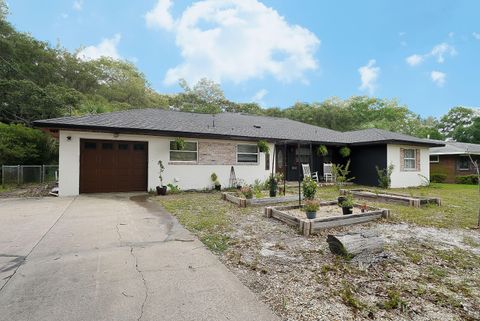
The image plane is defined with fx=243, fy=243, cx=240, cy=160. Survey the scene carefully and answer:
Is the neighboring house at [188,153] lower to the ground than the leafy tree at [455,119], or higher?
lower

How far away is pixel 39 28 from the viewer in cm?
1941

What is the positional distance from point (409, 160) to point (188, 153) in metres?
11.8

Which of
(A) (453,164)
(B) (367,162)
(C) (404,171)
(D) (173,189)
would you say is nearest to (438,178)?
(A) (453,164)

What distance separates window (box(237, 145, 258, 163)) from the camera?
1154 centimetres

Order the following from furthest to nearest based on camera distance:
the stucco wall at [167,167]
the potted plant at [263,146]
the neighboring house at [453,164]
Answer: the neighboring house at [453,164] → the potted plant at [263,146] → the stucco wall at [167,167]

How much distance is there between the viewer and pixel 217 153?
10.9 metres

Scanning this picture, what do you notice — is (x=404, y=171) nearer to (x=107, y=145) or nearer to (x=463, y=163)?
(x=463, y=163)

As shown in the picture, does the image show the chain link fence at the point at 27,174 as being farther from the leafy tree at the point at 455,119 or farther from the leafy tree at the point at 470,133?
the leafy tree at the point at 455,119

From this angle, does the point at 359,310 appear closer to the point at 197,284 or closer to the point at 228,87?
the point at 197,284

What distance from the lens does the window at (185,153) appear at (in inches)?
398

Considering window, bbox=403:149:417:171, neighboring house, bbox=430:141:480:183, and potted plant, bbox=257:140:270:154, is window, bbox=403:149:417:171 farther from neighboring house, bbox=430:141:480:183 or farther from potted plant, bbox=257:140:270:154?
potted plant, bbox=257:140:270:154

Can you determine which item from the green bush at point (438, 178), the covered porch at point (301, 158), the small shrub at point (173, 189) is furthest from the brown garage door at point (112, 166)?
the green bush at point (438, 178)

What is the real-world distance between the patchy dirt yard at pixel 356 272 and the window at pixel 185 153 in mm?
5439

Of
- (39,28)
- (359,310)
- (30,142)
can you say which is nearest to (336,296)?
(359,310)
